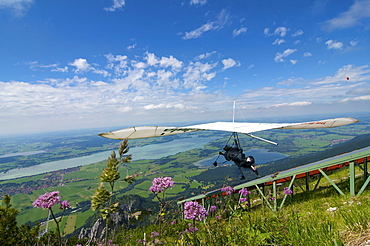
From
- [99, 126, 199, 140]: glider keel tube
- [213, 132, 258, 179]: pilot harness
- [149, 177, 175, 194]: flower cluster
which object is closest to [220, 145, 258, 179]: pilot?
[213, 132, 258, 179]: pilot harness

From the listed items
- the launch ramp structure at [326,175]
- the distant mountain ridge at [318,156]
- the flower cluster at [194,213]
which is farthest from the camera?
the distant mountain ridge at [318,156]

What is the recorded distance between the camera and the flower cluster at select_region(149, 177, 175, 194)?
8.68 ft

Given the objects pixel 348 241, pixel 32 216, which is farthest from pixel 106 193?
pixel 32 216

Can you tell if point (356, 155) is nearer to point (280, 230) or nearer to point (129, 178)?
point (280, 230)

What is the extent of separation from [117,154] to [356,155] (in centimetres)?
761

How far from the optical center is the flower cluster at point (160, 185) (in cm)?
264

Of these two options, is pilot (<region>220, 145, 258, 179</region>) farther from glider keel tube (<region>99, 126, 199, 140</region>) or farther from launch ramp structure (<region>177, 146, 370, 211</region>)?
glider keel tube (<region>99, 126, 199, 140</region>)

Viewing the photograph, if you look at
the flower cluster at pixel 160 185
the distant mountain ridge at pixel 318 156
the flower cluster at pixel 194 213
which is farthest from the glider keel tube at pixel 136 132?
the distant mountain ridge at pixel 318 156

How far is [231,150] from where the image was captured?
28.4 ft

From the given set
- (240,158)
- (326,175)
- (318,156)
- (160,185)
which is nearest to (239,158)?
(240,158)

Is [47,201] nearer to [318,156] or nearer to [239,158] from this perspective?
[239,158]

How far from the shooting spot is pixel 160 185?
2.71 m

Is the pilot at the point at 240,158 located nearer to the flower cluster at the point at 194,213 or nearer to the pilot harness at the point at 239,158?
the pilot harness at the point at 239,158

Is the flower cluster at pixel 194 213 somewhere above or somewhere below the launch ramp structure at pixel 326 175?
above
